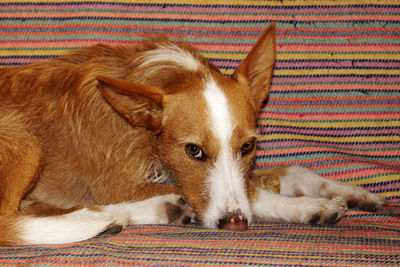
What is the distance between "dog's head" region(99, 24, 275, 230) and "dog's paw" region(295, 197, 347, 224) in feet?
1.36

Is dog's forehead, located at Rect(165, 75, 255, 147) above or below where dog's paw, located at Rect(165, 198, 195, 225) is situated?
above

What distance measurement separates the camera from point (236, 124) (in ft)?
8.89

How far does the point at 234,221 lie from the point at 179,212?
0.43 metres

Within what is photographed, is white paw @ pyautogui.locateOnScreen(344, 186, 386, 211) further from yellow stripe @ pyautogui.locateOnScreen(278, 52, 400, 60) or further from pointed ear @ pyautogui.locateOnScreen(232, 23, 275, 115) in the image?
yellow stripe @ pyautogui.locateOnScreen(278, 52, 400, 60)

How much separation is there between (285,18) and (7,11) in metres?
2.04

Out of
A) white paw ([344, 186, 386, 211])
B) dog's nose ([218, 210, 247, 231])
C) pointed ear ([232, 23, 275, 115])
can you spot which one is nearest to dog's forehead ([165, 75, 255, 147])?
pointed ear ([232, 23, 275, 115])

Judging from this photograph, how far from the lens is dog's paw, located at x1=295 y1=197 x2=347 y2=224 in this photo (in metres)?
2.93

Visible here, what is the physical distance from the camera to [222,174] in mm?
2719

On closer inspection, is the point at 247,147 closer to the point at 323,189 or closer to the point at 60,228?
the point at 323,189

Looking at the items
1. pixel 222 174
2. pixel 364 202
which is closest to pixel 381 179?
pixel 364 202

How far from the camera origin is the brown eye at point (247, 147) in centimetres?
283

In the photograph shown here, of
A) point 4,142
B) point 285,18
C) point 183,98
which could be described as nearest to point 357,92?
point 285,18

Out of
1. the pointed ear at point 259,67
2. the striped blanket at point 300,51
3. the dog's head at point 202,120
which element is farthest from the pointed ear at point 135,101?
the striped blanket at point 300,51

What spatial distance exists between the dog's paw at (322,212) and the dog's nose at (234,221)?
19.3 inches
